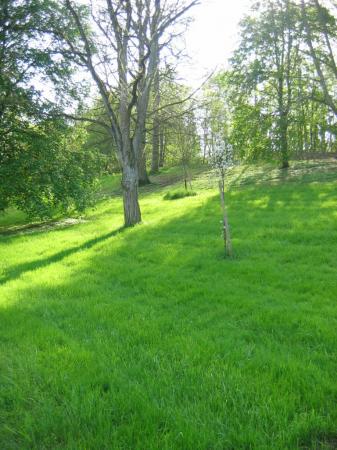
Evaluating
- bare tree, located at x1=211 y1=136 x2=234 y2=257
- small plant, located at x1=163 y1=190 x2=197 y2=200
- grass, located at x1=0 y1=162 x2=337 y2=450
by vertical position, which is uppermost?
bare tree, located at x1=211 y1=136 x2=234 y2=257

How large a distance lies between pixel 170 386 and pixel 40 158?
40.7 ft

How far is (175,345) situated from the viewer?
435 cm

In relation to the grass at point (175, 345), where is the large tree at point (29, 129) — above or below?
above

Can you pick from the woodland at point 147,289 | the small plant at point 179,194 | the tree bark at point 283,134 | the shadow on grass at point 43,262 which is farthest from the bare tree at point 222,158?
the tree bark at point 283,134

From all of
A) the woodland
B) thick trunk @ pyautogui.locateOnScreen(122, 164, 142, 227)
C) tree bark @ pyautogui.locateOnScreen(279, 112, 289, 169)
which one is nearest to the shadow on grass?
the woodland

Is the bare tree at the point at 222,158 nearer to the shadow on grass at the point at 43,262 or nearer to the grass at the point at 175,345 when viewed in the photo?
the grass at the point at 175,345

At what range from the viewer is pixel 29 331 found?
506 cm

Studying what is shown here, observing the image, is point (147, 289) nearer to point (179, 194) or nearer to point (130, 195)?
point (130, 195)

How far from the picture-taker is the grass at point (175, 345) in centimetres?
295

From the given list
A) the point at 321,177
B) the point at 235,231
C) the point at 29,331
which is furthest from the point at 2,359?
the point at 321,177

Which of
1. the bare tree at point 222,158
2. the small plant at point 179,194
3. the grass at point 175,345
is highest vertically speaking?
the bare tree at point 222,158

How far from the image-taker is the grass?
295 centimetres

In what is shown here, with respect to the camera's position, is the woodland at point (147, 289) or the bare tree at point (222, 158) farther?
the bare tree at point (222, 158)

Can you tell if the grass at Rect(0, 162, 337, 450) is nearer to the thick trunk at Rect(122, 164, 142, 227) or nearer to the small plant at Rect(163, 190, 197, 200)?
the thick trunk at Rect(122, 164, 142, 227)
